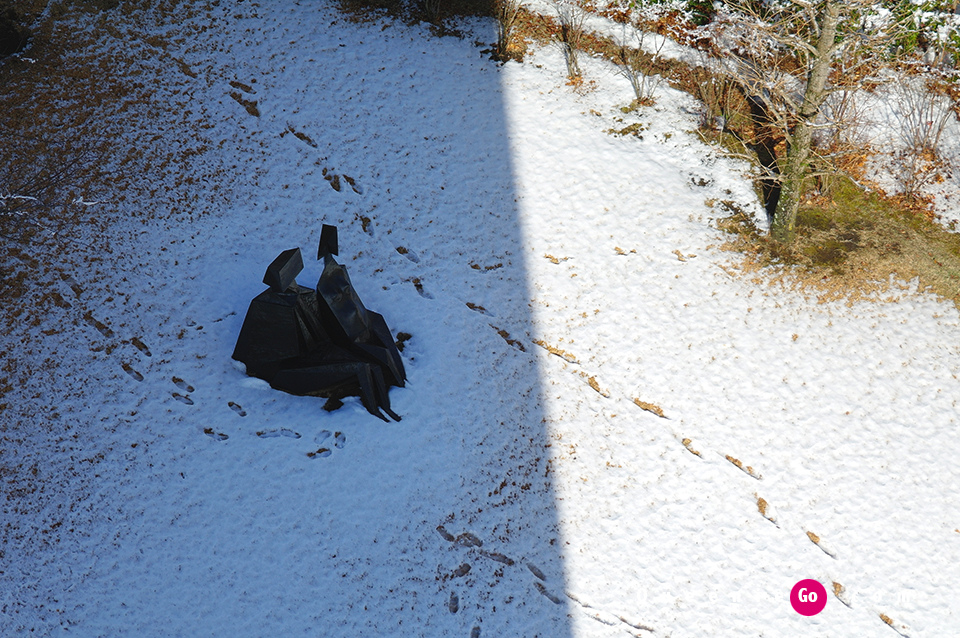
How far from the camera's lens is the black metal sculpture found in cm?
430

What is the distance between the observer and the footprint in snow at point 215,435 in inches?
176

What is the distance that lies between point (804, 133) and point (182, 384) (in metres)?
5.19

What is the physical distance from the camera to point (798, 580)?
4.25 meters

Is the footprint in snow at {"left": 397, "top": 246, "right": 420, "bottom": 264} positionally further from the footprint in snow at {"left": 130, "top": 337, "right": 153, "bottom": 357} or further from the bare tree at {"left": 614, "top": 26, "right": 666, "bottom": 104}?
the bare tree at {"left": 614, "top": 26, "right": 666, "bottom": 104}

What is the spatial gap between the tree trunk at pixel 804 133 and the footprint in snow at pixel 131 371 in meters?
5.29

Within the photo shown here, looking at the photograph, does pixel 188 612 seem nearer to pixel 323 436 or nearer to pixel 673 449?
pixel 323 436

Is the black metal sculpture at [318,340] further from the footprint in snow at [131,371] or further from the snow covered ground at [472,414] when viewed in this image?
the footprint in snow at [131,371]

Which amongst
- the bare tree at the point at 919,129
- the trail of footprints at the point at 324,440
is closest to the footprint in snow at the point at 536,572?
the trail of footprints at the point at 324,440

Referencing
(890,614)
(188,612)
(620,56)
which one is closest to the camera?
(188,612)

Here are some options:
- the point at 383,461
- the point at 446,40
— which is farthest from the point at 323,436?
the point at 446,40

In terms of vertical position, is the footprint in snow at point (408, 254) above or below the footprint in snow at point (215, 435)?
above

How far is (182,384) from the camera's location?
4684mm

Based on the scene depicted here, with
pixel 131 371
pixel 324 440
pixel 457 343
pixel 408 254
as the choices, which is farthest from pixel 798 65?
pixel 131 371

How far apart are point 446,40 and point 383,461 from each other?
4.97 m
